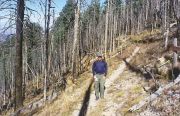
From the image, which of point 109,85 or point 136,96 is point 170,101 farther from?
point 109,85

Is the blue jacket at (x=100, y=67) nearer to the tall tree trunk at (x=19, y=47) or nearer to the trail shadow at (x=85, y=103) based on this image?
the trail shadow at (x=85, y=103)

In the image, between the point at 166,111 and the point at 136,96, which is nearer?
the point at 166,111

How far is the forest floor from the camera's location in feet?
43.6

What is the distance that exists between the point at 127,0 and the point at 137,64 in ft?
200

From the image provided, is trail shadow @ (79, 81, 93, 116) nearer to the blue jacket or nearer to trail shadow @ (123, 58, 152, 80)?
the blue jacket

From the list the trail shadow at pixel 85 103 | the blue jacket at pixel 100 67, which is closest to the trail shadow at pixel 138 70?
the trail shadow at pixel 85 103

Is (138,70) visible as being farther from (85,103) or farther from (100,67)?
(100,67)

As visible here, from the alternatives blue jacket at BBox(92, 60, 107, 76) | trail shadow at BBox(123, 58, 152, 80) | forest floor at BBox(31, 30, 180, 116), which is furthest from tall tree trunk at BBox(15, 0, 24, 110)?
trail shadow at BBox(123, 58, 152, 80)

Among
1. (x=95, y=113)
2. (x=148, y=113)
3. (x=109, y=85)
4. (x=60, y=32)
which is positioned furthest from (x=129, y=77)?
Result: (x=60, y=32)

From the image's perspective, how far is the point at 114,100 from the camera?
16906mm

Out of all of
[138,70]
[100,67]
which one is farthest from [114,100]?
[138,70]

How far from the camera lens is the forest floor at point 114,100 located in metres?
13.3

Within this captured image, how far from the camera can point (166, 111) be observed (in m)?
12.6

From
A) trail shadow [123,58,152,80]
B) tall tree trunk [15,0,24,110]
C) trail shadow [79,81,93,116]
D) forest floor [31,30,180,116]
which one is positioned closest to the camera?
forest floor [31,30,180,116]
